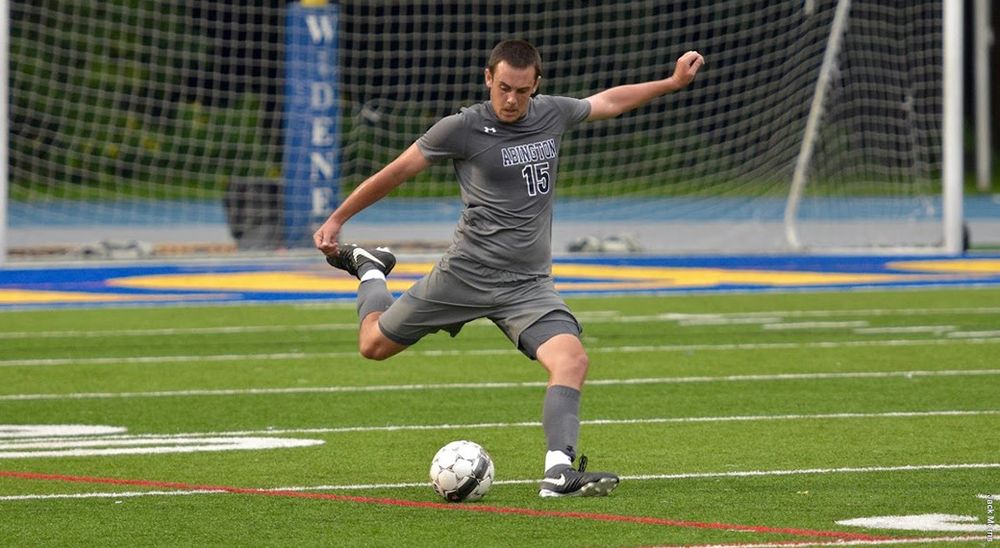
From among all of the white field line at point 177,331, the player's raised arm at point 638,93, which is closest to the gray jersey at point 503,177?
the player's raised arm at point 638,93

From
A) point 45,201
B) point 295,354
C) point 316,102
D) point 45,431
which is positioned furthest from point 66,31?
point 45,431

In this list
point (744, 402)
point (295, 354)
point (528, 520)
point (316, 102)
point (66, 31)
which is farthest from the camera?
point (66, 31)

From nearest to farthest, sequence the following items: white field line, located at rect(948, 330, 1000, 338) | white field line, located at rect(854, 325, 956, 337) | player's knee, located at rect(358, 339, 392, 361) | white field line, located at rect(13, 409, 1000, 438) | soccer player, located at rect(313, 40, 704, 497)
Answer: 1. soccer player, located at rect(313, 40, 704, 497)
2. player's knee, located at rect(358, 339, 392, 361)
3. white field line, located at rect(13, 409, 1000, 438)
4. white field line, located at rect(948, 330, 1000, 338)
5. white field line, located at rect(854, 325, 956, 337)

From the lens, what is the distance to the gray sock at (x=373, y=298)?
339 inches

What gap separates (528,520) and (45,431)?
376cm

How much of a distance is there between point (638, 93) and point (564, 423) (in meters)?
1.53

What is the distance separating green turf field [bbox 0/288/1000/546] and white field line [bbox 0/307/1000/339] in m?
0.05

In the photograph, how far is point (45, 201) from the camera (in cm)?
2938

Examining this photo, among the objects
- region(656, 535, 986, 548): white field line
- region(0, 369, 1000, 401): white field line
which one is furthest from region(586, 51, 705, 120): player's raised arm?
region(0, 369, 1000, 401): white field line

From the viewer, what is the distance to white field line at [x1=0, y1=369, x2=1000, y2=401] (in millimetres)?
11539

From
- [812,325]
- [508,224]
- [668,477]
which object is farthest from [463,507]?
[812,325]

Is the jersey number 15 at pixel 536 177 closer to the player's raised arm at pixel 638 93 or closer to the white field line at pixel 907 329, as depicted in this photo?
the player's raised arm at pixel 638 93

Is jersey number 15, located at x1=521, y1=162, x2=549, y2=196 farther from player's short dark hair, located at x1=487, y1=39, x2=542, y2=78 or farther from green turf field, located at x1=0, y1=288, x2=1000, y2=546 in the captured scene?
green turf field, located at x1=0, y1=288, x2=1000, y2=546

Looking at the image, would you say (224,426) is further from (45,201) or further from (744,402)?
(45,201)
